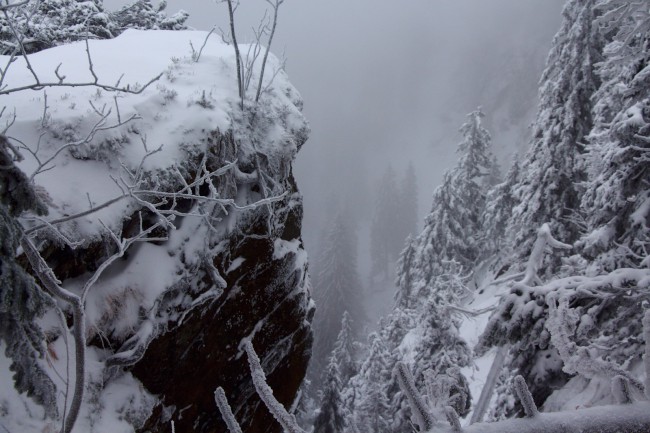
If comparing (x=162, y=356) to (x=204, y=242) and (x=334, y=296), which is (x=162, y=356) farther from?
(x=334, y=296)

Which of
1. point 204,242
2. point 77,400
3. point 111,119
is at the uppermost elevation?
point 111,119

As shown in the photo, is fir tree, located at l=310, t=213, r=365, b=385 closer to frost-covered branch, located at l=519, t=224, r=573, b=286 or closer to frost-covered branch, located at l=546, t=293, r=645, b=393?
frost-covered branch, located at l=519, t=224, r=573, b=286

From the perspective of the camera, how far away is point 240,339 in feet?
24.7

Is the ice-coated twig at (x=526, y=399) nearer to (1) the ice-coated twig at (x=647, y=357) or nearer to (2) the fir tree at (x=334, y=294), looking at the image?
(1) the ice-coated twig at (x=647, y=357)

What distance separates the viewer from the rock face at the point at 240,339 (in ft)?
20.3

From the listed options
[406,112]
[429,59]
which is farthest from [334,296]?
[429,59]

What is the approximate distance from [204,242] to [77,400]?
3.57m

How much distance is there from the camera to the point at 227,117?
7.00 metres

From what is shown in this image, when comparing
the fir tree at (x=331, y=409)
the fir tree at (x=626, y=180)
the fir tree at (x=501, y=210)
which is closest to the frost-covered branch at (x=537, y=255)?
the fir tree at (x=626, y=180)

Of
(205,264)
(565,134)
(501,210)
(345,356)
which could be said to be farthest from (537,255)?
(345,356)

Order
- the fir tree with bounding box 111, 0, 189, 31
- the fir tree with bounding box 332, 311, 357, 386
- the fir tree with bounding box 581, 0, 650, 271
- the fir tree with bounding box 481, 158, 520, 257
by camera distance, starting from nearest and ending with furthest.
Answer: the fir tree with bounding box 581, 0, 650, 271 < the fir tree with bounding box 111, 0, 189, 31 < the fir tree with bounding box 481, 158, 520, 257 < the fir tree with bounding box 332, 311, 357, 386

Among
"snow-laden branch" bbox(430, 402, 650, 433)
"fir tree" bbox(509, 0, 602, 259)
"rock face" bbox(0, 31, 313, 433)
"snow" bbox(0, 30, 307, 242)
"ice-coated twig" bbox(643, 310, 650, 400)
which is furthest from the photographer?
"fir tree" bbox(509, 0, 602, 259)

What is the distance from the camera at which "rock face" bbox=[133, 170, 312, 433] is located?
243 inches

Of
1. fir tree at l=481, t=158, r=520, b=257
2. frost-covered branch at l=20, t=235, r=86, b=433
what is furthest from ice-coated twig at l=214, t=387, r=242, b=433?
fir tree at l=481, t=158, r=520, b=257
